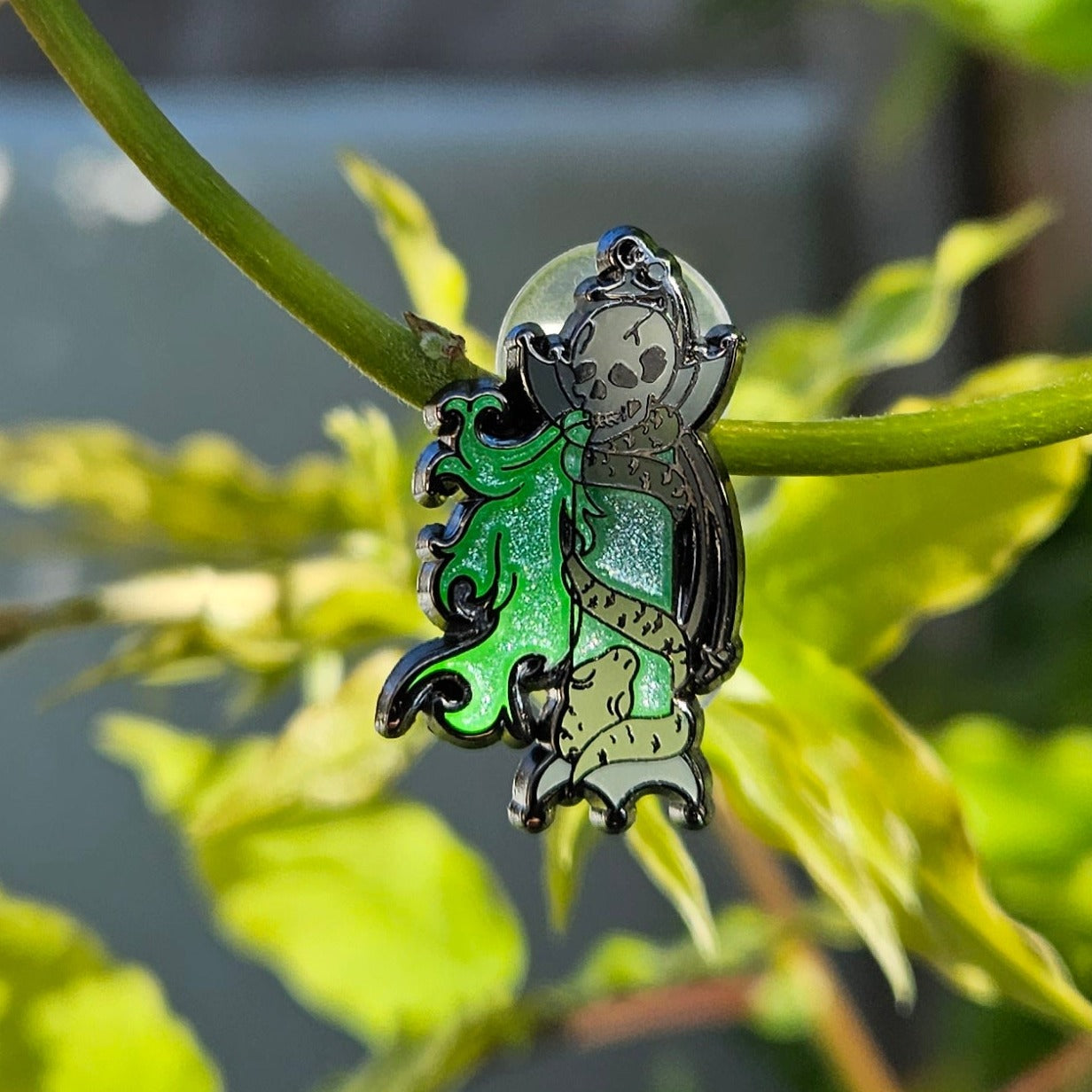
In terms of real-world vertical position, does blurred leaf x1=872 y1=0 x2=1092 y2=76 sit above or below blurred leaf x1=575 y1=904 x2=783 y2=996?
above

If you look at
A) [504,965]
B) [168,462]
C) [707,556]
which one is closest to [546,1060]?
[504,965]

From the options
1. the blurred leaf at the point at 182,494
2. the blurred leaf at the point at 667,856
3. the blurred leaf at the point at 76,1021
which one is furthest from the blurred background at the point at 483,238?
the blurred leaf at the point at 667,856

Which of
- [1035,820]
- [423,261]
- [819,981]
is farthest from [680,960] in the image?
[423,261]

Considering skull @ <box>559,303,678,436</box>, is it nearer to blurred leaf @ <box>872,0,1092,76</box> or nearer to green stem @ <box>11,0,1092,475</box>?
green stem @ <box>11,0,1092,475</box>

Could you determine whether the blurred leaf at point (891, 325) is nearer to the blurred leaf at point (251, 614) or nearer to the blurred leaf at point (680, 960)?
the blurred leaf at point (251, 614)

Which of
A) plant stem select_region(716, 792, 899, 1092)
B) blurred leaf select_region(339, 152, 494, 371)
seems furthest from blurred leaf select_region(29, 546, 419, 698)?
Result: plant stem select_region(716, 792, 899, 1092)
